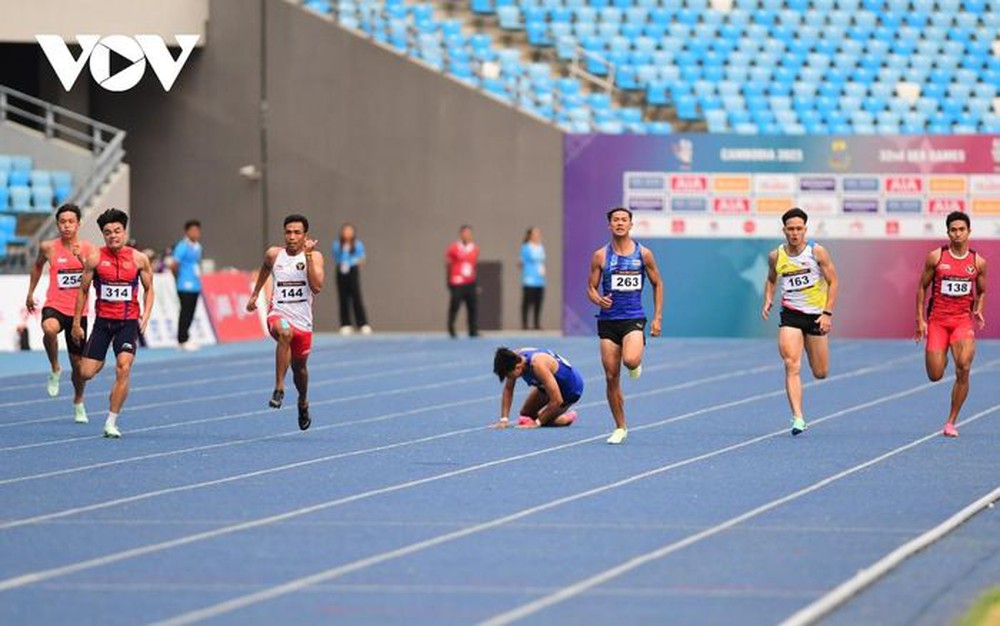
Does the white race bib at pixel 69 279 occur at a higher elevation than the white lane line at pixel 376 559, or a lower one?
higher

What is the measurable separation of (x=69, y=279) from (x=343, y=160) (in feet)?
61.5

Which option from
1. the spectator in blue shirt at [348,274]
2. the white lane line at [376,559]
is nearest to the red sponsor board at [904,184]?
the spectator in blue shirt at [348,274]

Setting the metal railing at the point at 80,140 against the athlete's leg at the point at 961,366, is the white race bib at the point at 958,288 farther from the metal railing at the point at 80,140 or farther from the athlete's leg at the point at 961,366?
the metal railing at the point at 80,140

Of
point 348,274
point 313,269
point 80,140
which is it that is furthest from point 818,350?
point 80,140

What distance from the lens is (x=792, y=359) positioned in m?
18.9

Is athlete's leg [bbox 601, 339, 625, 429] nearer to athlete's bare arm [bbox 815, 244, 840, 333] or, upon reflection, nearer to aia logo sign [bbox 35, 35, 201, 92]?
athlete's bare arm [bbox 815, 244, 840, 333]

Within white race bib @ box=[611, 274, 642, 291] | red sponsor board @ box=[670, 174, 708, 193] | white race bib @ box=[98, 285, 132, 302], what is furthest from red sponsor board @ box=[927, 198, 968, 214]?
white race bib @ box=[98, 285, 132, 302]

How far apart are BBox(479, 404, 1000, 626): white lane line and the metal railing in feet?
65.8

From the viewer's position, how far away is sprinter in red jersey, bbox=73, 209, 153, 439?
18.4 m

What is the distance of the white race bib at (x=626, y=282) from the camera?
707 inches

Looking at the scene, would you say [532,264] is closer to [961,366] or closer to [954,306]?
[954,306]

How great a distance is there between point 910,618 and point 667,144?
29.1m

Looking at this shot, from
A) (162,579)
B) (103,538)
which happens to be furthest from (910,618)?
(103,538)

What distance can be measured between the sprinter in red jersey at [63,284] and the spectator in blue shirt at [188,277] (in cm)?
1097
